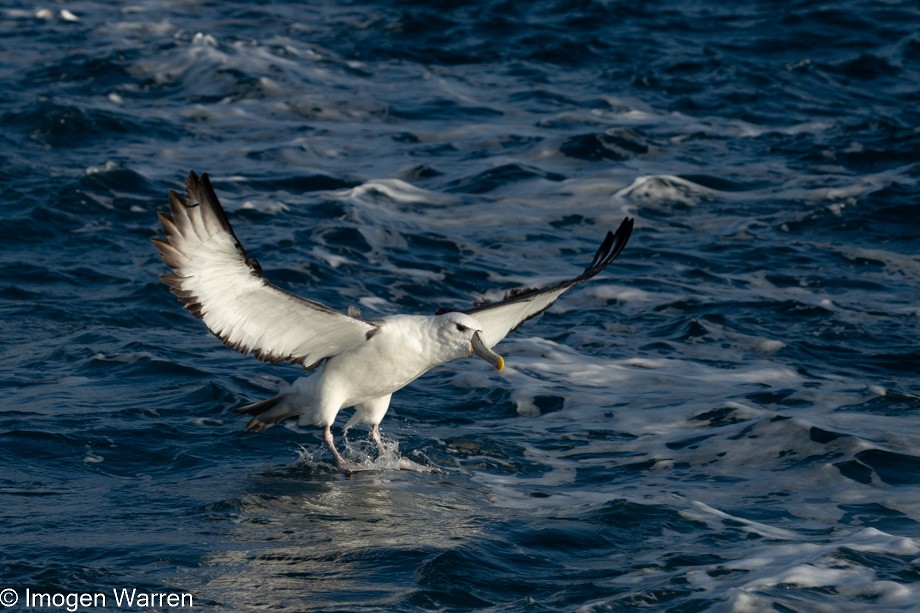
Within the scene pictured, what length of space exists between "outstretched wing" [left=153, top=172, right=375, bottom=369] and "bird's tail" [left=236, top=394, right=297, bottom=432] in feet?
1.21

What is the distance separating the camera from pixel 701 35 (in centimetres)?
2511

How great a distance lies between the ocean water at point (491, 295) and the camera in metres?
8.20

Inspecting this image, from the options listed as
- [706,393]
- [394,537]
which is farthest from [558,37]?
[394,537]

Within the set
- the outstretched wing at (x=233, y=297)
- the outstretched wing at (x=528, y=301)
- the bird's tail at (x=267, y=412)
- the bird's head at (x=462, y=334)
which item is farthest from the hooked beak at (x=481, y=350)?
the bird's tail at (x=267, y=412)

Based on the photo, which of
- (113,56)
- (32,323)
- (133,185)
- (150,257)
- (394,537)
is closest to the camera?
(394,537)

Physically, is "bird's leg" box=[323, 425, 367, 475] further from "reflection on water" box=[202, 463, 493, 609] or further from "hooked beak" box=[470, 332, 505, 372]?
"hooked beak" box=[470, 332, 505, 372]

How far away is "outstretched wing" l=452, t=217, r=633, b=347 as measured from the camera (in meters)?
10.4

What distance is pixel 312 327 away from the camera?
9680 mm

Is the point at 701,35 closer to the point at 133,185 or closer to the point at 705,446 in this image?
the point at 133,185

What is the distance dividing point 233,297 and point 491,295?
5.59 meters

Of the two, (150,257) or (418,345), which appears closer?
(418,345)

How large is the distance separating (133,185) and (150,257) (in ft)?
7.97

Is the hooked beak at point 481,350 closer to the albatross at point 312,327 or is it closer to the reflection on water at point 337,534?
the albatross at point 312,327

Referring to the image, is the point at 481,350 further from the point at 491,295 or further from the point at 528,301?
the point at 491,295
